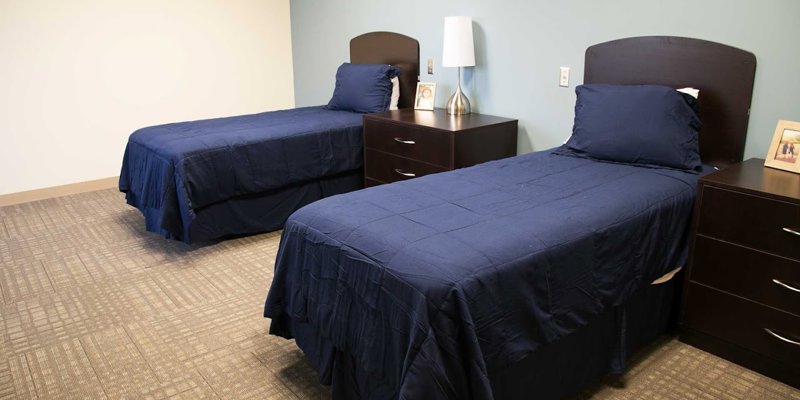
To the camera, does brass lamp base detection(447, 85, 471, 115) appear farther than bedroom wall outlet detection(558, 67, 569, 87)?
Yes

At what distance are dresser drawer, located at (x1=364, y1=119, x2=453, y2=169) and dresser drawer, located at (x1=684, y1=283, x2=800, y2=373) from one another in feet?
4.78

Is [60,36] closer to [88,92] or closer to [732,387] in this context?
[88,92]

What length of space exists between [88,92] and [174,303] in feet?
8.36

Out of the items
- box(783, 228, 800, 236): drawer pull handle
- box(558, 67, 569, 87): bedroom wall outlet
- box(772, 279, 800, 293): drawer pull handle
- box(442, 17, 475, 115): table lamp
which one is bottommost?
box(772, 279, 800, 293): drawer pull handle

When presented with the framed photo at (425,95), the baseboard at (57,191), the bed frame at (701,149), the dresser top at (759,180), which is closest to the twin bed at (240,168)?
the framed photo at (425,95)

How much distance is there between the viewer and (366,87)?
4.20 meters

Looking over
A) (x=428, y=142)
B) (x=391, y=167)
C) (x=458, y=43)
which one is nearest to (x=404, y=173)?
(x=391, y=167)

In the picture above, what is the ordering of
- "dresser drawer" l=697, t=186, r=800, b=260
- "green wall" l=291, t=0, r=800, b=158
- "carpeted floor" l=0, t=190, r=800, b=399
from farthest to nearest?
1. "green wall" l=291, t=0, r=800, b=158
2. "carpeted floor" l=0, t=190, r=800, b=399
3. "dresser drawer" l=697, t=186, r=800, b=260

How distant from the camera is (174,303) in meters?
2.83

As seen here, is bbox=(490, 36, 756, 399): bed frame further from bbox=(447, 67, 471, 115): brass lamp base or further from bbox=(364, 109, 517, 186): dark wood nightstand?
bbox=(447, 67, 471, 115): brass lamp base

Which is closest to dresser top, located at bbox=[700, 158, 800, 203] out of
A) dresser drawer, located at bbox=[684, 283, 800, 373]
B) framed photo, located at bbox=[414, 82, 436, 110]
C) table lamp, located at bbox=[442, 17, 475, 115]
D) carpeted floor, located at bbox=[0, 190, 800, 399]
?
dresser drawer, located at bbox=[684, 283, 800, 373]

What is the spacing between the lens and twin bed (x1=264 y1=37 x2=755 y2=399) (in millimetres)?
1611

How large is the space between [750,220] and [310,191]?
2.60 meters

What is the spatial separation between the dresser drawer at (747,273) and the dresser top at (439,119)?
57.0 inches
